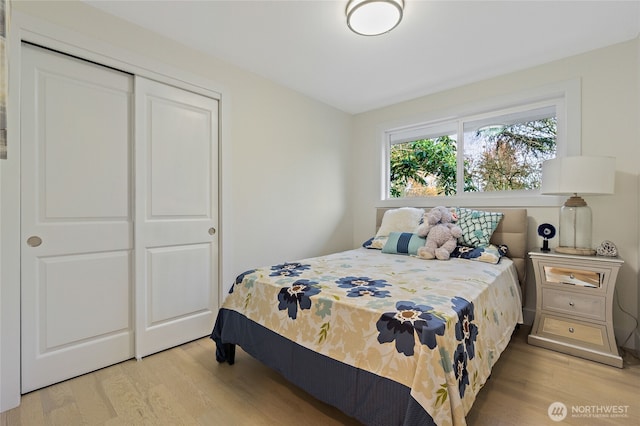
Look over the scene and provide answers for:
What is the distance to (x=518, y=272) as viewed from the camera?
8.21 feet

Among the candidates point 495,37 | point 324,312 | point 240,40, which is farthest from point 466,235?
point 240,40

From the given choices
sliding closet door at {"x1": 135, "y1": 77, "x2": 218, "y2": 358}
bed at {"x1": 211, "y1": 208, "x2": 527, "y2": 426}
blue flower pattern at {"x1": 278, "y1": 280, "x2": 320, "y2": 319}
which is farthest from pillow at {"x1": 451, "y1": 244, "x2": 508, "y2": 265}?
sliding closet door at {"x1": 135, "y1": 77, "x2": 218, "y2": 358}

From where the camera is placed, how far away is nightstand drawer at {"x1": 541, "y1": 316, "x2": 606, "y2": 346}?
6.62ft

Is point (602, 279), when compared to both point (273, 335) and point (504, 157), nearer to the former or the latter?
point (504, 157)

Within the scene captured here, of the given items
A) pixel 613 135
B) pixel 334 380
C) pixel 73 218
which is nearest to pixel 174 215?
pixel 73 218

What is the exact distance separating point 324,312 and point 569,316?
6.43 ft

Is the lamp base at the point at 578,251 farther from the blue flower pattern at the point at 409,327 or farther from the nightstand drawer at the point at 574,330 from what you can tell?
the blue flower pattern at the point at 409,327

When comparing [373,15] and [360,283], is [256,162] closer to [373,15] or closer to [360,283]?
[373,15]

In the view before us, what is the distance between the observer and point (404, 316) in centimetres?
121

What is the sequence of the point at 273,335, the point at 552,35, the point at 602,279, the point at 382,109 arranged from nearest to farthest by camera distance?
the point at 273,335 < the point at 602,279 < the point at 552,35 < the point at 382,109

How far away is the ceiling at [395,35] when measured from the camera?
1.91m

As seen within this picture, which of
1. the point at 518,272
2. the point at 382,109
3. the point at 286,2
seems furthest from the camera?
the point at 382,109

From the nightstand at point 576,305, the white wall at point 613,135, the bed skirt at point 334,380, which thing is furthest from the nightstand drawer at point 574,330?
the bed skirt at point 334,380

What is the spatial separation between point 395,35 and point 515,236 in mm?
1950
